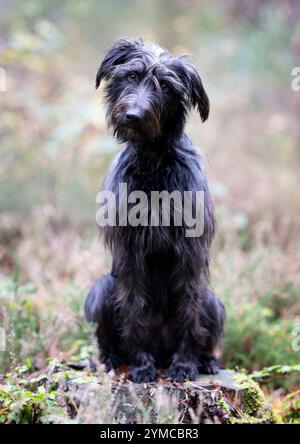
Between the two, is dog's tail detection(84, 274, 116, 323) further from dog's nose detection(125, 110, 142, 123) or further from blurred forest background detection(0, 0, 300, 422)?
dog's nose detection(125, 110, 142, 123)

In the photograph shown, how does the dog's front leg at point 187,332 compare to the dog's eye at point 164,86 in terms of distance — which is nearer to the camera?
the dog's eye at point 164,86

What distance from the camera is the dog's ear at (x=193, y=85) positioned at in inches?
172

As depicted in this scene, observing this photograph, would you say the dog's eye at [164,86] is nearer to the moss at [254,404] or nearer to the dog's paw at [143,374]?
the dog's paw at [143,374]

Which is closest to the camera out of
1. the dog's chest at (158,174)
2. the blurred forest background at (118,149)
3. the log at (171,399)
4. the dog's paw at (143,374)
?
the log at (171,399)

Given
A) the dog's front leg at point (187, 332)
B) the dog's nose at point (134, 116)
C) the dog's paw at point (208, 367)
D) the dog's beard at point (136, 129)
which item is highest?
the dog's nose at point (134, 116)

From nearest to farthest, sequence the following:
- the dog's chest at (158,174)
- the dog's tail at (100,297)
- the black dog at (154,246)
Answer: the black dog at (154,246) → the dog's chest at (158,174) → the dog's tail at (100,297)

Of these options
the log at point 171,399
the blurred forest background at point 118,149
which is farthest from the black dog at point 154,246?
the blurred forest background at point 118,149

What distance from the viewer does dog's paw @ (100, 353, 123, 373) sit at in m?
4.96

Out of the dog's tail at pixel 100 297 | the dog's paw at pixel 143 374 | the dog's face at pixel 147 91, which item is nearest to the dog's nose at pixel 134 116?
the dog's face at pixel 147 91

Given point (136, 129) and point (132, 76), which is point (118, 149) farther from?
point (136, 129)

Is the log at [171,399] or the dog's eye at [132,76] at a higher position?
the dog's eye at [132,76]

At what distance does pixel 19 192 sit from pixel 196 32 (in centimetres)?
820

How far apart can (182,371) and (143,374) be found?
300mm

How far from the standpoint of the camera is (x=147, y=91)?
165 inches
